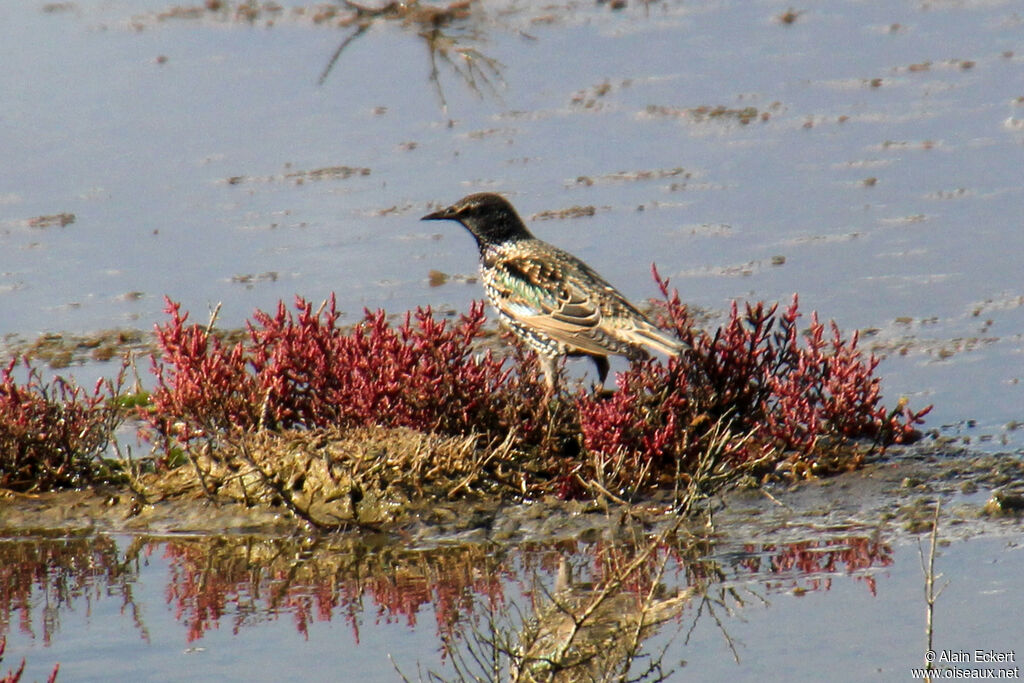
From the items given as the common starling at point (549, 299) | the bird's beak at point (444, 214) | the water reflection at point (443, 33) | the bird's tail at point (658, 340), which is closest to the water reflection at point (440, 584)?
the bird's tail at point (658, 340)

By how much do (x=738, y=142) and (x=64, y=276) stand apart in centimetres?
602

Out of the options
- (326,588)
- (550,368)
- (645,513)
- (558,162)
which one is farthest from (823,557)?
(558,162)

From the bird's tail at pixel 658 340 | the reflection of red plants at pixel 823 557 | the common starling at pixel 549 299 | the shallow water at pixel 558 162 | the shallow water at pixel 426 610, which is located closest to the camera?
the shallow water at pixel 426 610

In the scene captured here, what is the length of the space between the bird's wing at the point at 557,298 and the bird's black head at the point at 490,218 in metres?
0.24

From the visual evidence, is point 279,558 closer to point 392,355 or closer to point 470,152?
point 392,355

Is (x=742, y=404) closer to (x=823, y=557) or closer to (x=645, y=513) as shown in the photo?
(x=645, y=513)

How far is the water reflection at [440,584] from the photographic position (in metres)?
6.71

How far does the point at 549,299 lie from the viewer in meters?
9.67

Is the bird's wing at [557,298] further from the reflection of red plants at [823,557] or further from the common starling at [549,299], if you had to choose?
the reflection of red plants at [823,557]

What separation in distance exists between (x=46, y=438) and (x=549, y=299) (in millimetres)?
2740

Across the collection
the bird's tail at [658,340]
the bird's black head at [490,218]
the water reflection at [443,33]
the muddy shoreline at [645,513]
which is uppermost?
the water reflection at [443,33]

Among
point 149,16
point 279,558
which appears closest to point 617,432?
point 279,558

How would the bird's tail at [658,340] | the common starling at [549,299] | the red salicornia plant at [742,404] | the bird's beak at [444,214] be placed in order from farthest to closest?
the bird's beak at [444,214] → the common starling at [549,299] → the bird's tail at [658,340] → the red salicornia plant at [742,404]

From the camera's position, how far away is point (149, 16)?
21.2 m
